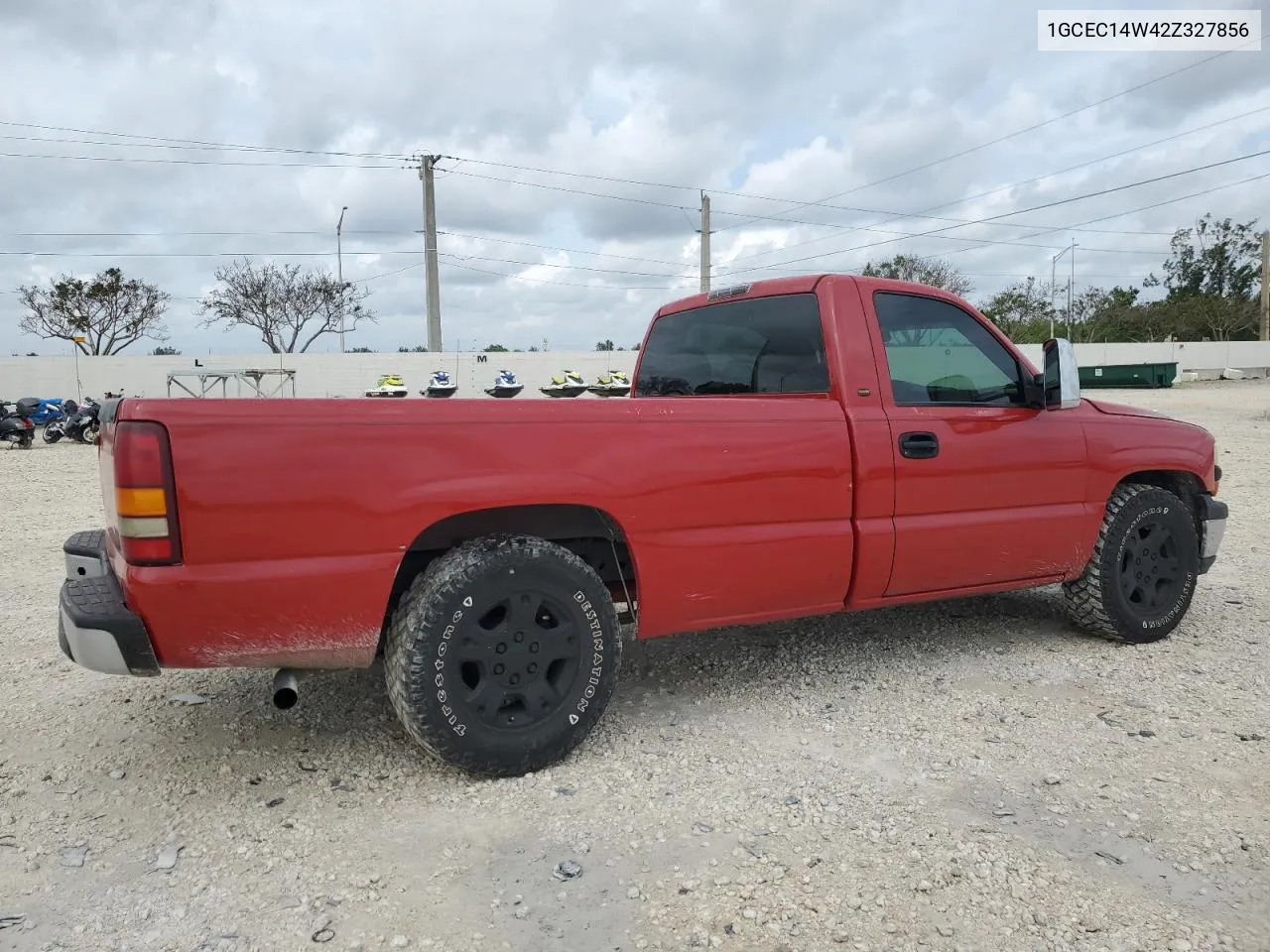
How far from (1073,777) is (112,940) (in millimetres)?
2975

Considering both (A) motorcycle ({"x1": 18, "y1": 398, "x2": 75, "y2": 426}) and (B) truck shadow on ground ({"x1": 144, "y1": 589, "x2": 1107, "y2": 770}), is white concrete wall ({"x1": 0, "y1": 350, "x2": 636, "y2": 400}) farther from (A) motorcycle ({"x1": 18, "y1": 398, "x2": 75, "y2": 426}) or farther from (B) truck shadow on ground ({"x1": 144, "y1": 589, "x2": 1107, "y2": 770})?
(B) truck shadow on ground ({"x1": 144, "y1": 589, "x2": 1107, "y2": 770})

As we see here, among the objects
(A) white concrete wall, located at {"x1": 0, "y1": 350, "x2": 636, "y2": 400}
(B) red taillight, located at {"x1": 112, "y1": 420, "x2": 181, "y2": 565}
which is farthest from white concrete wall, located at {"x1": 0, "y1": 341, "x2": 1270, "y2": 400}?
(B) red taillight, located at {"x1": 112, "y1": 420, "x2": 181, "y2": 565}

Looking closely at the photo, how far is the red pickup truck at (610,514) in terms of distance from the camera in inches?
104

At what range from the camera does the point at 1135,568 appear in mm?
4477

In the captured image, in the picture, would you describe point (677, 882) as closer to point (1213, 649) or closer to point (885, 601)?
point (885, 601)

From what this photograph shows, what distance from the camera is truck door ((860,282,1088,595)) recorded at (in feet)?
12.3

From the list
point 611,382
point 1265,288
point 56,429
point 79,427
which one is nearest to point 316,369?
point 611,382

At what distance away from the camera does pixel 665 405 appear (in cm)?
320

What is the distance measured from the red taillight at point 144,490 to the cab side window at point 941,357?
9.13 feet

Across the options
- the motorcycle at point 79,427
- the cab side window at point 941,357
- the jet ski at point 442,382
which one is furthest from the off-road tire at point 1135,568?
the jet ski at point 442,382

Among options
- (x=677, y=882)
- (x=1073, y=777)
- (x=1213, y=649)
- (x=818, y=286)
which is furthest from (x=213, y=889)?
(x=1213, y=649)

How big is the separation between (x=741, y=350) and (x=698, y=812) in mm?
Answer: 2121

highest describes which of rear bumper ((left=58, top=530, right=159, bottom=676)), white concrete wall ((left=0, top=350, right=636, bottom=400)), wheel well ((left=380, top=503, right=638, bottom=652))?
white concrete wall ((left=0, top=350, right=636, bottom=400))

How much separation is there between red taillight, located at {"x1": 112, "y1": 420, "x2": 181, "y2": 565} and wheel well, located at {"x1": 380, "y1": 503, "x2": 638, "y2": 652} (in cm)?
71
